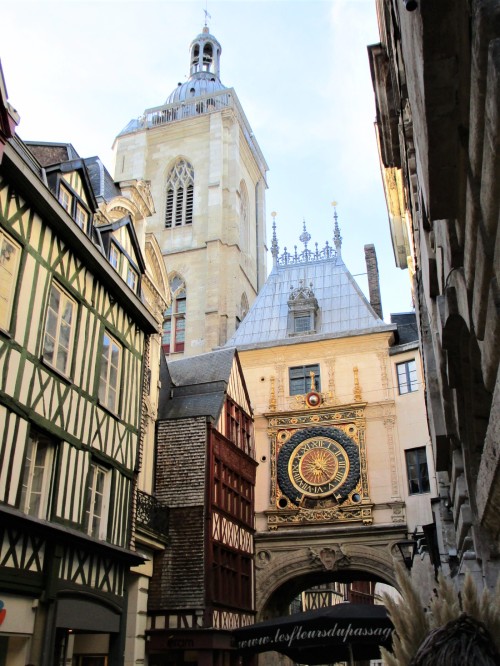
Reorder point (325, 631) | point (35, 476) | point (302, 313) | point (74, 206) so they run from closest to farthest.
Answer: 1. point (325, 631)
2. point (35, 476)
3. point (74, 206)
4. point (302, 313)

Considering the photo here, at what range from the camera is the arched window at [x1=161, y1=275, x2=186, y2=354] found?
35188mm

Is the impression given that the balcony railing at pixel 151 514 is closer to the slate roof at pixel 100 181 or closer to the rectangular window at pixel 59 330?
the rectangular window at pixel 59 330

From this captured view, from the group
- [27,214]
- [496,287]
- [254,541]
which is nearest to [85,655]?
[27,214]

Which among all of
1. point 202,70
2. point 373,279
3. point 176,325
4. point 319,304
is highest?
point 202,70

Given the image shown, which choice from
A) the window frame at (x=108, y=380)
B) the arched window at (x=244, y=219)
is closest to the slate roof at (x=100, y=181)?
the window frame at (x=108, y=380)

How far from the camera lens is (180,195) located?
134 ft

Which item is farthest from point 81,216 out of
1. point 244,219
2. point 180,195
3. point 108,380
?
point 244,219

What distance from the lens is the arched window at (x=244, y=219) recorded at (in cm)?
4194

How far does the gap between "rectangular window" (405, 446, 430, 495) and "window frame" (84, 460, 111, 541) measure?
11.6 metres

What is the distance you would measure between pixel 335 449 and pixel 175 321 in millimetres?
16234

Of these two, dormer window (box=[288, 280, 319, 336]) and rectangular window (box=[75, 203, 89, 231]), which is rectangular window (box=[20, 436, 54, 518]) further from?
dormer window (box=[288, 280, 319, 336])

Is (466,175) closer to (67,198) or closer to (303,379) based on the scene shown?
(67,198)

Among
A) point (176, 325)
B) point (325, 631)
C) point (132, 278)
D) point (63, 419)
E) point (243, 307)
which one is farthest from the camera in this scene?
point (243, 307)

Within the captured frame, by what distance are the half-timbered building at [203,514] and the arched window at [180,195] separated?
64.6 feet
